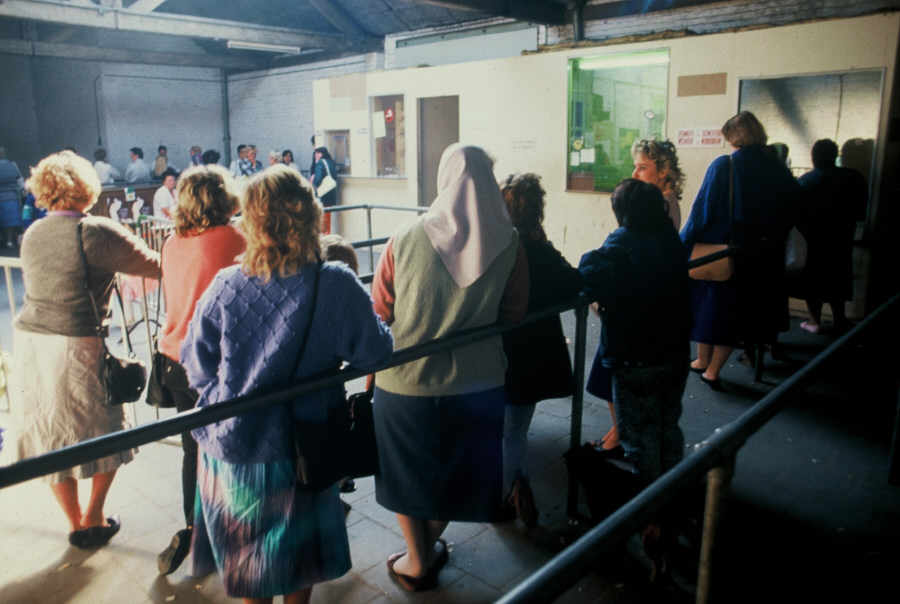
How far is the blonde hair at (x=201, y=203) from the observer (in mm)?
2611

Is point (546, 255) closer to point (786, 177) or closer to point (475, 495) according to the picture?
point (475, 495)

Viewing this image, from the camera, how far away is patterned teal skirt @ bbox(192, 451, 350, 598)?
209 cm

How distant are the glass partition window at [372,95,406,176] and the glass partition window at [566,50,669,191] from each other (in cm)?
314

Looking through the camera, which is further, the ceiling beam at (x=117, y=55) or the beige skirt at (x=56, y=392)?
the ceiling beam at (x=117, y=55)


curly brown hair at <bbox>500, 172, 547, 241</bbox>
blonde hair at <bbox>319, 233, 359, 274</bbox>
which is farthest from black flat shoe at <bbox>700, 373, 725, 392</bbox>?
blonde hair at <bbox>319, 233, 359, 274</bbox>

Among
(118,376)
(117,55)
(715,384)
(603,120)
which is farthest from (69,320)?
(117,55)

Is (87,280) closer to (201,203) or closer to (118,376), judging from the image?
(118,376)

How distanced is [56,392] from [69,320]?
1.06 ft

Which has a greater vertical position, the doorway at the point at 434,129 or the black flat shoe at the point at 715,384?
the doorway at the point at 434,129

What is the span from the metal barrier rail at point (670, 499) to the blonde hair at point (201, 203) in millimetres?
1921

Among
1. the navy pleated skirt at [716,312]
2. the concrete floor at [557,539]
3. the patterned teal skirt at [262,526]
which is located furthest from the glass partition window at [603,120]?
the patterned teal skirt at [262,526]

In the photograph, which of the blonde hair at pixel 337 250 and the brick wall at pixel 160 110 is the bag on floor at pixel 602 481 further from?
the brick wall at pixel 160 110

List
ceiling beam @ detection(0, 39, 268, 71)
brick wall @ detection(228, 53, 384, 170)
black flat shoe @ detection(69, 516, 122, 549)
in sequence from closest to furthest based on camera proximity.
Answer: black flat shoe @ detection(69, 516, 122, 549), ceiling beam @ detection(0, 39, 268, 71), brick wall @ detection(228, 53, 384, 170)

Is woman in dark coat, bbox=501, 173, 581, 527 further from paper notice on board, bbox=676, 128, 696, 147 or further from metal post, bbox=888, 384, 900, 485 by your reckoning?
paper notice on board, bbox=676, 128, 696, 147
